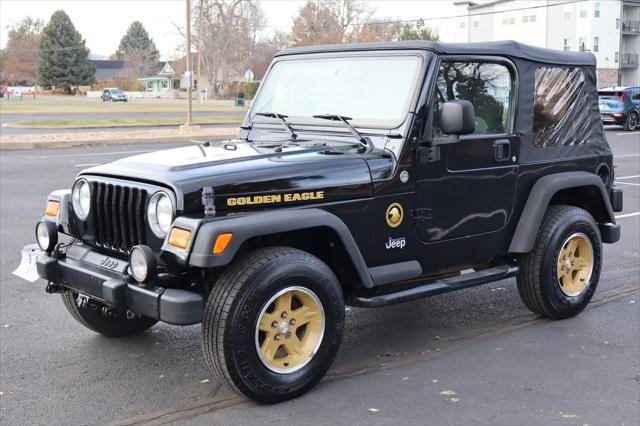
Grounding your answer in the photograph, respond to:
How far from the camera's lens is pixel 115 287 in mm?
3965

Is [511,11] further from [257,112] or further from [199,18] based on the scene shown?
[257,112]

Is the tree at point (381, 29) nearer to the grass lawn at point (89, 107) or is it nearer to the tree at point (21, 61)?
the grass lawn at point (89, 107)

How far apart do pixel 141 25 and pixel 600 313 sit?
454ft

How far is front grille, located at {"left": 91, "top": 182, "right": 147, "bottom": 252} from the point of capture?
13.5 ft

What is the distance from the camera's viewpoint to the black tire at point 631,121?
1089 inches

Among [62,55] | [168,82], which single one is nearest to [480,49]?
[62,55]

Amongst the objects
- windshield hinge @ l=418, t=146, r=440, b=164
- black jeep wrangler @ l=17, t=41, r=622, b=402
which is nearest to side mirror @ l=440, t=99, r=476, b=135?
black jeep wrangler @ l=17, t=41, r=622, b=402

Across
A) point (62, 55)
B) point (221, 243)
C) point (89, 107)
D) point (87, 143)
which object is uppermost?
point (62, 55)

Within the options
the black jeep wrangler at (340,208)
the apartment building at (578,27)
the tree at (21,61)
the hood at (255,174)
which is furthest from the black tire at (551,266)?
the tree at (21,61)

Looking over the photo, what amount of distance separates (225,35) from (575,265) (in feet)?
252

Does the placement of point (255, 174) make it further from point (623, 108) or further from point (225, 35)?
point (225, 35)

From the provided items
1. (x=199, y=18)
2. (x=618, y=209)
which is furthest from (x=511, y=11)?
(x=618, y=209)

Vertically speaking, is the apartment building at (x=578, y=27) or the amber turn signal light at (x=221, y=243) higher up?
the apartment building at (x=578, y=27)

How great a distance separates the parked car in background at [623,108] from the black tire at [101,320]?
2536 centimetres
